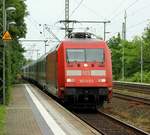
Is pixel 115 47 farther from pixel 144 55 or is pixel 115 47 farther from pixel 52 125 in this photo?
pixel 52 125

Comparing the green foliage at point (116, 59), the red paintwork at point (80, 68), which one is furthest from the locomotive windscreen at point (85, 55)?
the green foliage at point (116, 59)

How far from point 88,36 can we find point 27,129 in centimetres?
1206

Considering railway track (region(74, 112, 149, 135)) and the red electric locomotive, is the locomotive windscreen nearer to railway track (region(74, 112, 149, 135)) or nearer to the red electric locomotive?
the red electric locomotive

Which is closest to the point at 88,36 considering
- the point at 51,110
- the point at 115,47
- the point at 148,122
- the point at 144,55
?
the point at 51,110

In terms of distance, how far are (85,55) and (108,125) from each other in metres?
6.17

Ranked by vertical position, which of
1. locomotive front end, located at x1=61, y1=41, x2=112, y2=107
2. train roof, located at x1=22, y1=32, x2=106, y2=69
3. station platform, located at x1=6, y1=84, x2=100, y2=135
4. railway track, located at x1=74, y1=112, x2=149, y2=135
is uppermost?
train roof, located at x1=22, y1=32, x2=106, y2=69

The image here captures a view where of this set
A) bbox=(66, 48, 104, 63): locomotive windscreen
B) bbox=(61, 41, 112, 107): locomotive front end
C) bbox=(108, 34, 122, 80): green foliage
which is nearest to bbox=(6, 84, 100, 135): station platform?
bbox=(61, 41, 112, 107): locomotive front end

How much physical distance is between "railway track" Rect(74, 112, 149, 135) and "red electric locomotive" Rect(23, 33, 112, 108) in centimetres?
83

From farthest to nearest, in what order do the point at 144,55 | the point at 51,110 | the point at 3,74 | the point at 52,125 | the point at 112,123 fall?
the point at 144,55, the point at 3,74, the point at 51,110, the point at 112,123, the point at 52,125

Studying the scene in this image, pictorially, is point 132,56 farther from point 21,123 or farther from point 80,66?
point 21,123

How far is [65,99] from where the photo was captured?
84.1 feet

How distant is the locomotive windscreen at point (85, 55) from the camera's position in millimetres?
25703

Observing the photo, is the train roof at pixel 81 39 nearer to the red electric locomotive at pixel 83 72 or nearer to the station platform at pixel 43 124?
the red electric locomotive at pixel 83 72

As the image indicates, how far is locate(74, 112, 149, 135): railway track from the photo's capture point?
17844mm
